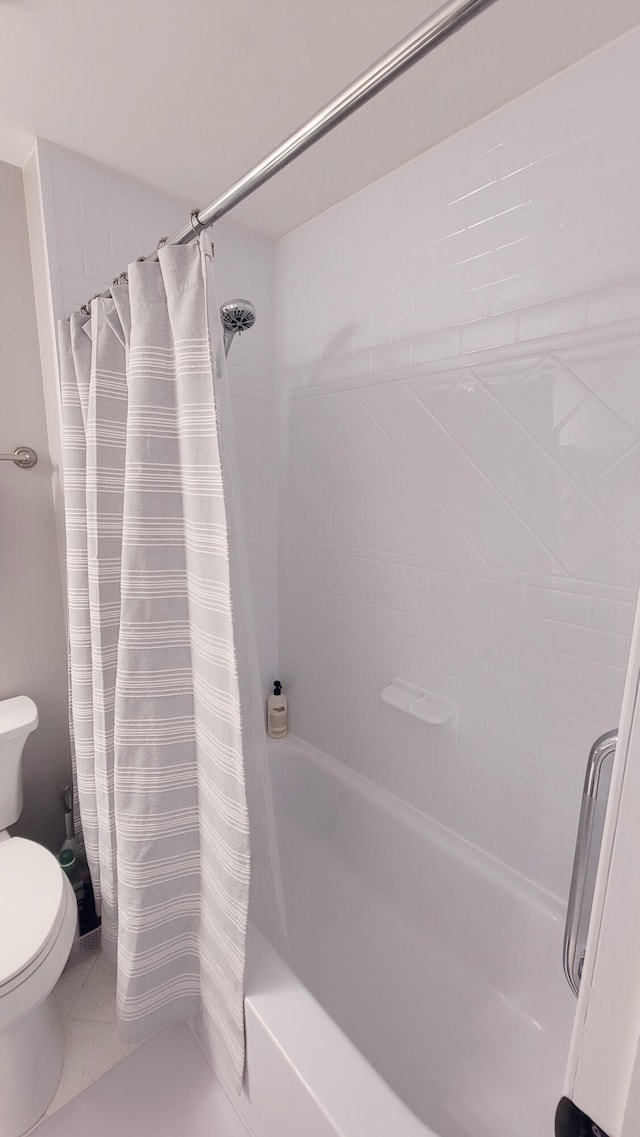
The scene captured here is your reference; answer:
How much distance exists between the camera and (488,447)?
1.28m

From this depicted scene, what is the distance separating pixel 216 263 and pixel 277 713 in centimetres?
165

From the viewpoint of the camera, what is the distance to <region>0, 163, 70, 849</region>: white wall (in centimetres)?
144

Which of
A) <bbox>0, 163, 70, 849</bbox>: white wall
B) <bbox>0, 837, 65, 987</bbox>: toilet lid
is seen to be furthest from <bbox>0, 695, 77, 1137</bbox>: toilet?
<bbox>0, 163, 70, 849</bbox>: white wall

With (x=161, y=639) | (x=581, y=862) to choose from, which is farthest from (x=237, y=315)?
(x=581, y=862)

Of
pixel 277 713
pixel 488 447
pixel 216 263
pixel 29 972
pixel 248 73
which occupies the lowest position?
A: pixel 29 972

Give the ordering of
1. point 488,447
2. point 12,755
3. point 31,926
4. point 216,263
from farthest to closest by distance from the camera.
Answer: point 216,263, point 12,755, point 488,447, point 31,926

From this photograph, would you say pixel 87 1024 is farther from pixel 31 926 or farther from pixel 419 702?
pixel 419 702

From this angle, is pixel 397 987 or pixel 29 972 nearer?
pixel 29 972

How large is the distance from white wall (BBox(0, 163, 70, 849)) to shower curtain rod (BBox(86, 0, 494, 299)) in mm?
891

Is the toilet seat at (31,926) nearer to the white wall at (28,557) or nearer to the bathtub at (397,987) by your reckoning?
the white wall at (28,557)

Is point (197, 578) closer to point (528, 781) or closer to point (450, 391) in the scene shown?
point (450, 391)

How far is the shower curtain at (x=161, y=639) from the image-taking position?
86cm

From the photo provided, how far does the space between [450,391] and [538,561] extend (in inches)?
20.1

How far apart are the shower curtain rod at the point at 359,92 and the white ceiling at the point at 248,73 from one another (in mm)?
497
